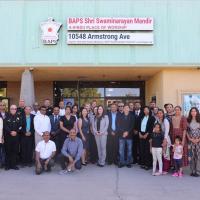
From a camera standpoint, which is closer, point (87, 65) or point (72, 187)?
point (72, 187)

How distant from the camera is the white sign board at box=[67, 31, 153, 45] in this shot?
13664 millimetres

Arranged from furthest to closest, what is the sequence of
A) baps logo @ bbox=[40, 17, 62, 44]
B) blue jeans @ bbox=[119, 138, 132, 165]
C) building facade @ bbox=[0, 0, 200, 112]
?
building facade @ bbox=[0, 0, 200, 112] < baps logo @ bbox=[40, 17, 62, 44] < blue jeans @ bbox=[119, 138, 132, 165]

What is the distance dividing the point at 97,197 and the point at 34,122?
4092 millimetres

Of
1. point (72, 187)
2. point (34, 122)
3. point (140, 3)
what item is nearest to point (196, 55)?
point (140, 3)

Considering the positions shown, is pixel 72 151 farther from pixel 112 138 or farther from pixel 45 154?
pixel 112 138

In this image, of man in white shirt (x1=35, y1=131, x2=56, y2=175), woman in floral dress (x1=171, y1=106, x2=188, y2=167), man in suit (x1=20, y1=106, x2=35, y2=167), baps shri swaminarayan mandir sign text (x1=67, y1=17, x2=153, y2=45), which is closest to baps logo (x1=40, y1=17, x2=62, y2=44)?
baps shri swaminarayan mandir sign text (x1=67, y1=17, x2=153, y2=45)

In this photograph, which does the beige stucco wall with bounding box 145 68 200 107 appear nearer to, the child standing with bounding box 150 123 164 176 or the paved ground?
the child standing with bounding box 150 123 164 176

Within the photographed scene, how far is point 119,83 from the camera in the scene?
18484 mm

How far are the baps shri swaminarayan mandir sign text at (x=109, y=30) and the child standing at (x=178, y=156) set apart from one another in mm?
4736

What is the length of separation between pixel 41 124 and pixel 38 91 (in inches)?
278

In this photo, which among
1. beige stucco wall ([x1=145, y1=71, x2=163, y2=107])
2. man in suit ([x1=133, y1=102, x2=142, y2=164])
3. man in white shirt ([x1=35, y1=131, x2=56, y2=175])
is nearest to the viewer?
man in white shirt ([x1=35, y1=131, x2=56, y2=175])

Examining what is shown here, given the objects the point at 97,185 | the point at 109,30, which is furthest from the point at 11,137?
the point at 109,30

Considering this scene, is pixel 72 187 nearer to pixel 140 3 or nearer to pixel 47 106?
pixel 47 106

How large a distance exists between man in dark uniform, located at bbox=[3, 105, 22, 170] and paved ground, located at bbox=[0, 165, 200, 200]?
346mm
